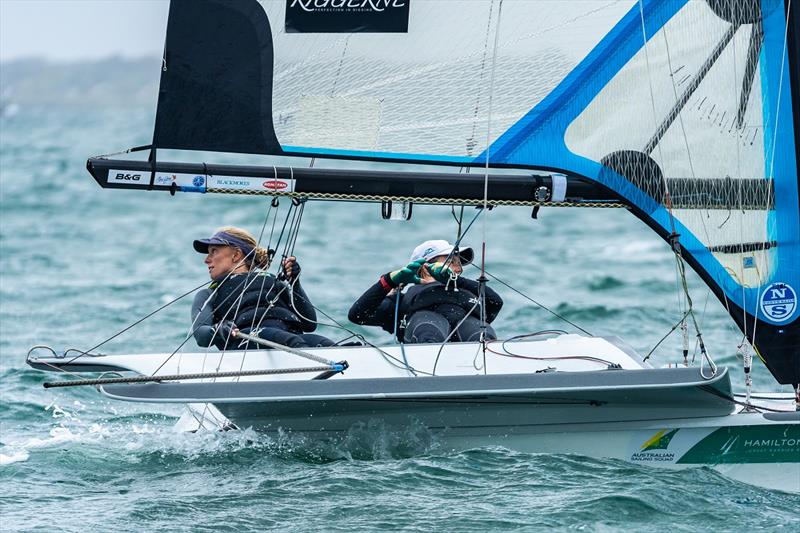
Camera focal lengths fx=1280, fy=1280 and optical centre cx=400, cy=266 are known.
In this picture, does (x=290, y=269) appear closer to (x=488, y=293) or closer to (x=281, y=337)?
(x=281, y=337)

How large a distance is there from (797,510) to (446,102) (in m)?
2.31

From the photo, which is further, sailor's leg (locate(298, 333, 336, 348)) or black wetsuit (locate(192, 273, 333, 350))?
sailor's leg (locate(298, 333, 336, 348))

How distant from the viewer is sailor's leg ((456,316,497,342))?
625cm

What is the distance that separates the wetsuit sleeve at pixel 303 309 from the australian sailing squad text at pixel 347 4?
56.5 inches

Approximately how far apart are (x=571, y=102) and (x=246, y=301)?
5.98 feet

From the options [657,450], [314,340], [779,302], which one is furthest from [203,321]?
[779,302]

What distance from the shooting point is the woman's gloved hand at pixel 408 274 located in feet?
19.9

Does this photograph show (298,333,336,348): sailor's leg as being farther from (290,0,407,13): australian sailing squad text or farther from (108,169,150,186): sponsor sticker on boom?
(290,0,407,13): australian sailing squad text

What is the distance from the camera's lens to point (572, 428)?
18.3ft

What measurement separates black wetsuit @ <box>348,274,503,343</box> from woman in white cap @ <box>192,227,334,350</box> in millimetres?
287

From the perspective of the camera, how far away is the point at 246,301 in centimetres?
622

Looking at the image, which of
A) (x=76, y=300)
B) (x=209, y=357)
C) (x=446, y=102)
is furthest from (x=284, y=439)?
(x=76, y=300)

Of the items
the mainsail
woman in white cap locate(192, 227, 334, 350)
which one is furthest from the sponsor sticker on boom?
woman in white cap locate(192, 227, 334, 350)

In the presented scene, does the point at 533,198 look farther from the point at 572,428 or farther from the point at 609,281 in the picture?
the point at 609,281
